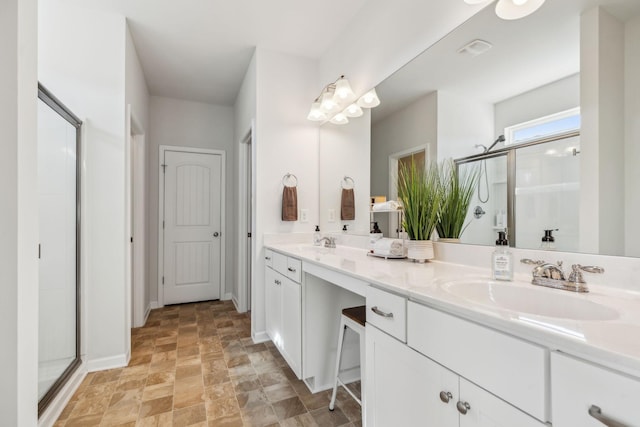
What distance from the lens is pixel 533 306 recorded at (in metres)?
0.98

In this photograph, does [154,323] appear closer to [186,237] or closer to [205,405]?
[186,237]

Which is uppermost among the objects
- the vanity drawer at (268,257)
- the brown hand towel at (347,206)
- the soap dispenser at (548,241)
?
the brown hand towel at (347,206)

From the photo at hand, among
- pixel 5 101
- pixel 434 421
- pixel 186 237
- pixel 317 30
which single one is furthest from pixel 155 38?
pixel 434 421

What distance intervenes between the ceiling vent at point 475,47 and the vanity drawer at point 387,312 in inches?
47.8

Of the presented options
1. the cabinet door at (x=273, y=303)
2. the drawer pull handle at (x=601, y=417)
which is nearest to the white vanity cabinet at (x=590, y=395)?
the drawer pull handle at (x=601, y=417)

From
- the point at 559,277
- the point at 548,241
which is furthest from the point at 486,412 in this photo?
the point at 548,241

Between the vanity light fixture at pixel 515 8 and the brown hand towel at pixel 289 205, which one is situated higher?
the vanity light fixture at pixel 515 8

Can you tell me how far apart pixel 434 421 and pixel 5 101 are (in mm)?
1694

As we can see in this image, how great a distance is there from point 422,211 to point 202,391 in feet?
5.74

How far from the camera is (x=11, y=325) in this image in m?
0.98

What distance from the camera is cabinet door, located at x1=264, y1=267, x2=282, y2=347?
2.17 meters

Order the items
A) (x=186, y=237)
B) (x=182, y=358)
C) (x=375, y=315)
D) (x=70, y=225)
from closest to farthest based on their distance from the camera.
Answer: (x=375, y=315), (x=70, y=225), (x=182, y=358), (x=186, y=237)

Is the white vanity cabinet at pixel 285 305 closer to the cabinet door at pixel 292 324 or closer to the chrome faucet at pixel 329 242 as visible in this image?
the cabinet door at pixel 292 324

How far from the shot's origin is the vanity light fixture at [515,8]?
114 cm
